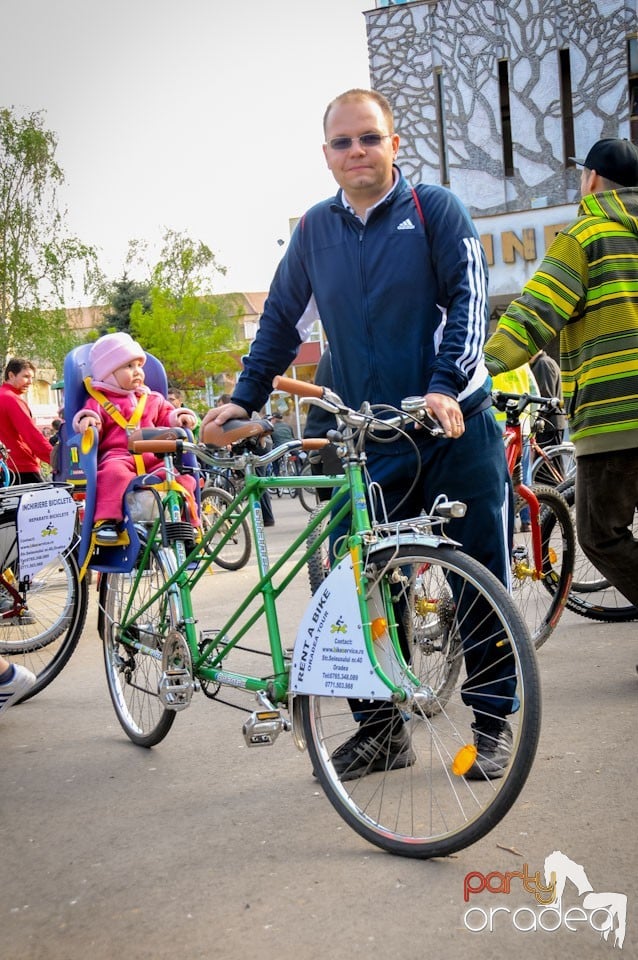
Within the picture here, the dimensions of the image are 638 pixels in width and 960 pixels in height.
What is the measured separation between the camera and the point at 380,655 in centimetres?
334

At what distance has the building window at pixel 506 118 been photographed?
26.3 metres

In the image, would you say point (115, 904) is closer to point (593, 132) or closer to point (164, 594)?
point (164, 594)

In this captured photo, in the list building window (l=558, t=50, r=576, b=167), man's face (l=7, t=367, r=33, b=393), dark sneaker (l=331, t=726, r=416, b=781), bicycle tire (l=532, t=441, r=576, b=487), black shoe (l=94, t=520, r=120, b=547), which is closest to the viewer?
dark sneaker (l=331, t=726, r=416, b=781)

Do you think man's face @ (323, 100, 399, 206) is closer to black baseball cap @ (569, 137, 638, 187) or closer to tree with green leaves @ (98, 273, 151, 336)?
black baseball cap @ (569, 137, 638, 187)

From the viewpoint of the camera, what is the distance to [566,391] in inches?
185

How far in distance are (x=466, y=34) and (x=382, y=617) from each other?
2523 cm

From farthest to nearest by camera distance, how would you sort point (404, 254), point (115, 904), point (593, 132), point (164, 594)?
point (593, 132) → point (164, 594) → point (404, 254) → point (115, 904)

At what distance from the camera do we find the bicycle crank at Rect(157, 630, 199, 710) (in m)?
4.03

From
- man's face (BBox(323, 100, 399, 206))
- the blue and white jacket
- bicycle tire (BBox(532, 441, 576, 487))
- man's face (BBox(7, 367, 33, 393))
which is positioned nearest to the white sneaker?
the blue and white jacket

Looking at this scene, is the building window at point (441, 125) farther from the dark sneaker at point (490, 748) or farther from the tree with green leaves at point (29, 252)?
the dark sneaker at point (490, 748)

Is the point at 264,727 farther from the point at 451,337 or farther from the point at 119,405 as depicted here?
the point at 119,405

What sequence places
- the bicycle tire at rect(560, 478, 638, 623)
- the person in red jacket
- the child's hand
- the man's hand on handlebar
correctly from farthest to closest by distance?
the person in red jacket < the bicycle tire at rect(560, 478, 638, 623) < the child's hand < the man's hand on handlebar

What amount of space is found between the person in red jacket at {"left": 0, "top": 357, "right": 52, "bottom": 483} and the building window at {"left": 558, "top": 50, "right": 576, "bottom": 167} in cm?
1761

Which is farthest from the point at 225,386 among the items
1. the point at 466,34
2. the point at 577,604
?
the point at 577,604
